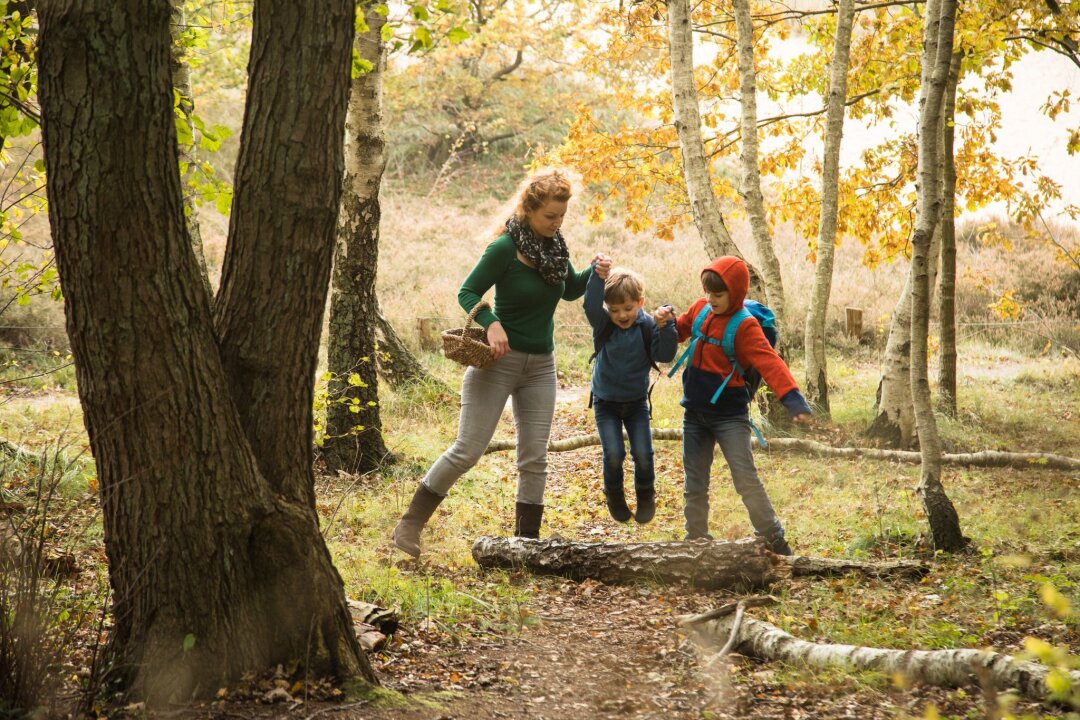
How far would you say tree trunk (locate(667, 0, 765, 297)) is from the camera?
8367 mm

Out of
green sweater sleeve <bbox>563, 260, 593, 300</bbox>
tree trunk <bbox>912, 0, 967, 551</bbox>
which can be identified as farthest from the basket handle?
tree trunk <bbox>912, 0, 967, 551</bbox>

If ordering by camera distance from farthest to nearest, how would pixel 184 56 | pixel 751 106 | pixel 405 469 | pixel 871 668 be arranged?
pixel 751 106
pixel 405 469
pixel 184 56
pixel 871 668

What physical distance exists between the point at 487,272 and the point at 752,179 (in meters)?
5.50

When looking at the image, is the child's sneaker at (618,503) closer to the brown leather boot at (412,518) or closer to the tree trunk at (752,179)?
the brown leather boot at (412,518)

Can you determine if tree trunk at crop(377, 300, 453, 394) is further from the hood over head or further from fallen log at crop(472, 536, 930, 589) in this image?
the hood over head

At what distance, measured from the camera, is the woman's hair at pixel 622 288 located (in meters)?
5.09

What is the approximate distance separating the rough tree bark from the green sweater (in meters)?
4.73

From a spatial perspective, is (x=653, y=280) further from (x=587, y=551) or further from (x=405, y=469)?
(x=587, y=551)

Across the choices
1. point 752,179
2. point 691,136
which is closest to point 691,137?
point 691,136

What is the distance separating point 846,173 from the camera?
11883mm

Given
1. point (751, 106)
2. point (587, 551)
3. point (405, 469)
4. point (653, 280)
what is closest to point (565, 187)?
point (587, 551)

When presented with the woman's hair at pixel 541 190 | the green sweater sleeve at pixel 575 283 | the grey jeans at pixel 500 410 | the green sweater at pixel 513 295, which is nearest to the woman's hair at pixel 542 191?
the woman's hair at pixel 541 190

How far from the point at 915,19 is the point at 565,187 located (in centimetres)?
838

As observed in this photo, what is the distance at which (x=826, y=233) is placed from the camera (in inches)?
373
